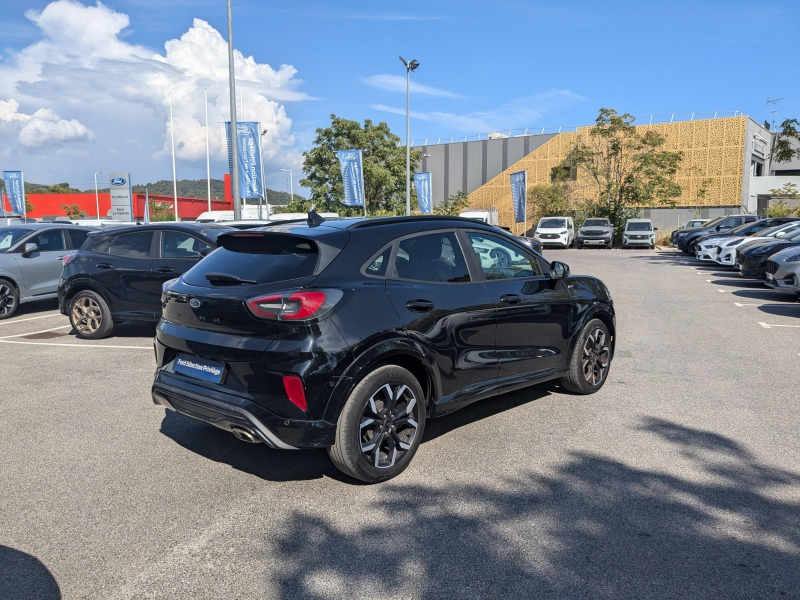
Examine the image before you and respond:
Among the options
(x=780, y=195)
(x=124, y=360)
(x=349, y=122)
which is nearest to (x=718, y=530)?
(x=124, y=360)

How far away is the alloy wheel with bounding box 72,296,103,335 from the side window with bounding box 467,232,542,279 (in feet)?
21.1

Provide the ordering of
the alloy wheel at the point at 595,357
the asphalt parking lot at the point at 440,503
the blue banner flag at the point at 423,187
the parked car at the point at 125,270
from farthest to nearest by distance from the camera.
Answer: the blue banner flag at the point at 423,187, the parked car at the point at 125,270, the alloy wheel at the point at 595,357, the asphalt parking lot at the point at 440,503

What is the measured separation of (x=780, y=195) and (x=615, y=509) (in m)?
51.8

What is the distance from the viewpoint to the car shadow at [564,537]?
3.06 metres

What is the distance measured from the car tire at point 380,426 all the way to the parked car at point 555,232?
32732 mm

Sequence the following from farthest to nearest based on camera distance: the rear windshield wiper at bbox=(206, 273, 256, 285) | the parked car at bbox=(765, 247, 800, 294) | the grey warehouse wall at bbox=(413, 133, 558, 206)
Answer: the grey warehouse wall at bbox=(413, 133, 558, 206) < the parked car at bbox=(765, 247, 800, 294) < the rear windshield wiper at bbox=(206, 273, 256, 285)

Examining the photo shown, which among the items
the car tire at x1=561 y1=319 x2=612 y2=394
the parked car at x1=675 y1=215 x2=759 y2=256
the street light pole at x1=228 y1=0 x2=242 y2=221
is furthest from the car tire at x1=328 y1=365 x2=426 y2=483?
the parked car at x1=675 y1=215 x2=759 y2=256

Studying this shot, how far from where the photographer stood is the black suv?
12.8ft

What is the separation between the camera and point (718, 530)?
141 inches

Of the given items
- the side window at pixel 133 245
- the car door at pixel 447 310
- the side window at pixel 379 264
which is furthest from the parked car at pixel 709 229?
the side window at pixel 379 264

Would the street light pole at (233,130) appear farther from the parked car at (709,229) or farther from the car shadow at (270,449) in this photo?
the parked car at (709,229)

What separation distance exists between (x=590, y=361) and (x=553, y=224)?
32.4 metres

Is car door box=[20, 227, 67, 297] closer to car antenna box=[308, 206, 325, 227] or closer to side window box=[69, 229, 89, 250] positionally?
side window box=[69, 229, 89, 250]

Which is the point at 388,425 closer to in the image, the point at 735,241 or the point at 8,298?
the point at 8,298
